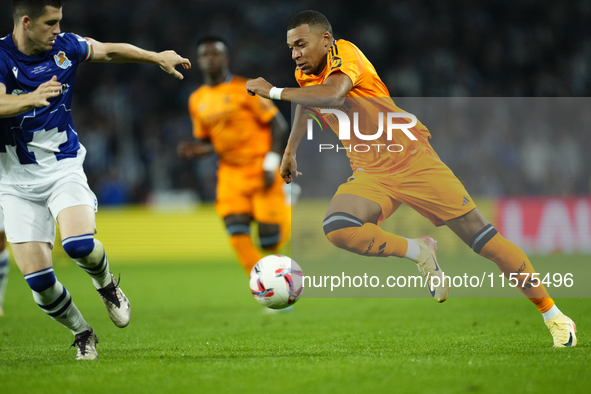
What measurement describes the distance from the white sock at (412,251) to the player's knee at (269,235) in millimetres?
3178

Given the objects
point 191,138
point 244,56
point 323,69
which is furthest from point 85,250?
point 244,56

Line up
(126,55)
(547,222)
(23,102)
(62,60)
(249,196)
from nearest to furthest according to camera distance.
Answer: (23,102)
(62,60)
(126,55)
(249,196)
(547,222)

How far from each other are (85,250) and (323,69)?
2.20m

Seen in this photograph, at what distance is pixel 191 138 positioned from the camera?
19.5m

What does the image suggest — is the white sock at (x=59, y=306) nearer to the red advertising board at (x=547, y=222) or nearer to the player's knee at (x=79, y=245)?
the player's knee at (x=79, y=245)

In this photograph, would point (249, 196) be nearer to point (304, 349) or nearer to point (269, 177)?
point (269, 177)

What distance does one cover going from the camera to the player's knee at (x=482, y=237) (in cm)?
480

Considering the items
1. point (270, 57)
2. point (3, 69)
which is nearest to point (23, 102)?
point (3, 69)

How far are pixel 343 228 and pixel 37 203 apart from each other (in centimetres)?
217

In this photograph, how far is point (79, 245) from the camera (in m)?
4.32

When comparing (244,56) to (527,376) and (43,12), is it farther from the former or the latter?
(527,376)

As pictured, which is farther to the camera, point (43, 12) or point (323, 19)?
point (323, 19)

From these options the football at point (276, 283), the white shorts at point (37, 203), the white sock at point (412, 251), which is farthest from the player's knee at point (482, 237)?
the white shorts at point (37, 203)

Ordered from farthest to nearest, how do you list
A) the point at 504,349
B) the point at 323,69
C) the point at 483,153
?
the point at 483,153 < the point at 323,69 < the point at 504,349
